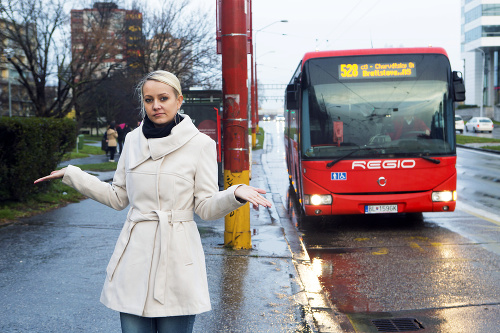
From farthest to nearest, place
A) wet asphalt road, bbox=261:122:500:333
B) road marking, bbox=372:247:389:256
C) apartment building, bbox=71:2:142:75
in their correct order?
apartment building, bbox=71:2:142:75
road marking, bbox=372:247:389:256
wet asphalt road, bbox=261:122:500:333

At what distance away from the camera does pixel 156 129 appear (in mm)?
3119

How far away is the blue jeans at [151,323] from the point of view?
3.02m

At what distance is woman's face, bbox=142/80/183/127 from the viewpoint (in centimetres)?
310

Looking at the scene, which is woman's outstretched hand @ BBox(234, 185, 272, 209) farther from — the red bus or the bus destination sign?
the bus destination sign

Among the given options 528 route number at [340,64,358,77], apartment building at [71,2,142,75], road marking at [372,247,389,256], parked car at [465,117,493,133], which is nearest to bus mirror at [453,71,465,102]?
528 route number at [340,64,358,77]

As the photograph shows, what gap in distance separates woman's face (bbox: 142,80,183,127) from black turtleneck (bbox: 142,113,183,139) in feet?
0.10

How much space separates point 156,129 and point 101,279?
3.56 m

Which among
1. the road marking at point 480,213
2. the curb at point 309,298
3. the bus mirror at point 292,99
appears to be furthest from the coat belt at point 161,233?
the road marking at point 480,213

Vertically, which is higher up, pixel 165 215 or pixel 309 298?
pixel 165 215

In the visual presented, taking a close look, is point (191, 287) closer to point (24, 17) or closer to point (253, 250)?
point (253, 250)

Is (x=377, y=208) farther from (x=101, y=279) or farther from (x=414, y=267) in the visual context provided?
(x=101, y=279)

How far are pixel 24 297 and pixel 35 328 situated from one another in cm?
86

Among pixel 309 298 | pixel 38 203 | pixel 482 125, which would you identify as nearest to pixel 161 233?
pixel 309 298

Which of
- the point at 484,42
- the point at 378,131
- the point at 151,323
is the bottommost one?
the point at 151,323
